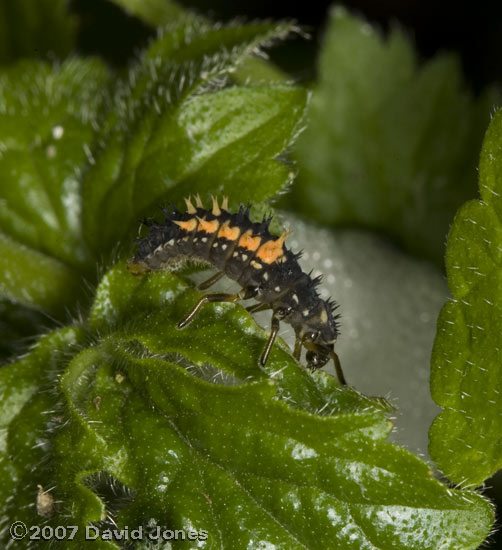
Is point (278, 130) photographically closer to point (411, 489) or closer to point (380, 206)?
point (411, 489)

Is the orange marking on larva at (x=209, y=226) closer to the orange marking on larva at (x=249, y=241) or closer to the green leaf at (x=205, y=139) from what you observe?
the orange marking on larva at (x=249, y=241)

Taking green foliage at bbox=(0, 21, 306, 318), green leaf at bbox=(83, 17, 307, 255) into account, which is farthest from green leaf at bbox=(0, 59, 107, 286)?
green leaf at bbox=(83, 17, 307, 255)

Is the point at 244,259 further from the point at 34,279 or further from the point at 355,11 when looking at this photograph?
the point at 355,11

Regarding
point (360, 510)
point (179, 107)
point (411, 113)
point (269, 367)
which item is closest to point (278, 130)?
point (179, 107)

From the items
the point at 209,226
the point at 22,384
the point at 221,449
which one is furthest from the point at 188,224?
the point at 22,384

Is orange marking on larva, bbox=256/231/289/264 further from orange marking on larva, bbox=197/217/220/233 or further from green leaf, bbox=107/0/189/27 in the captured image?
green leaf, bbox=107/0/189/27
